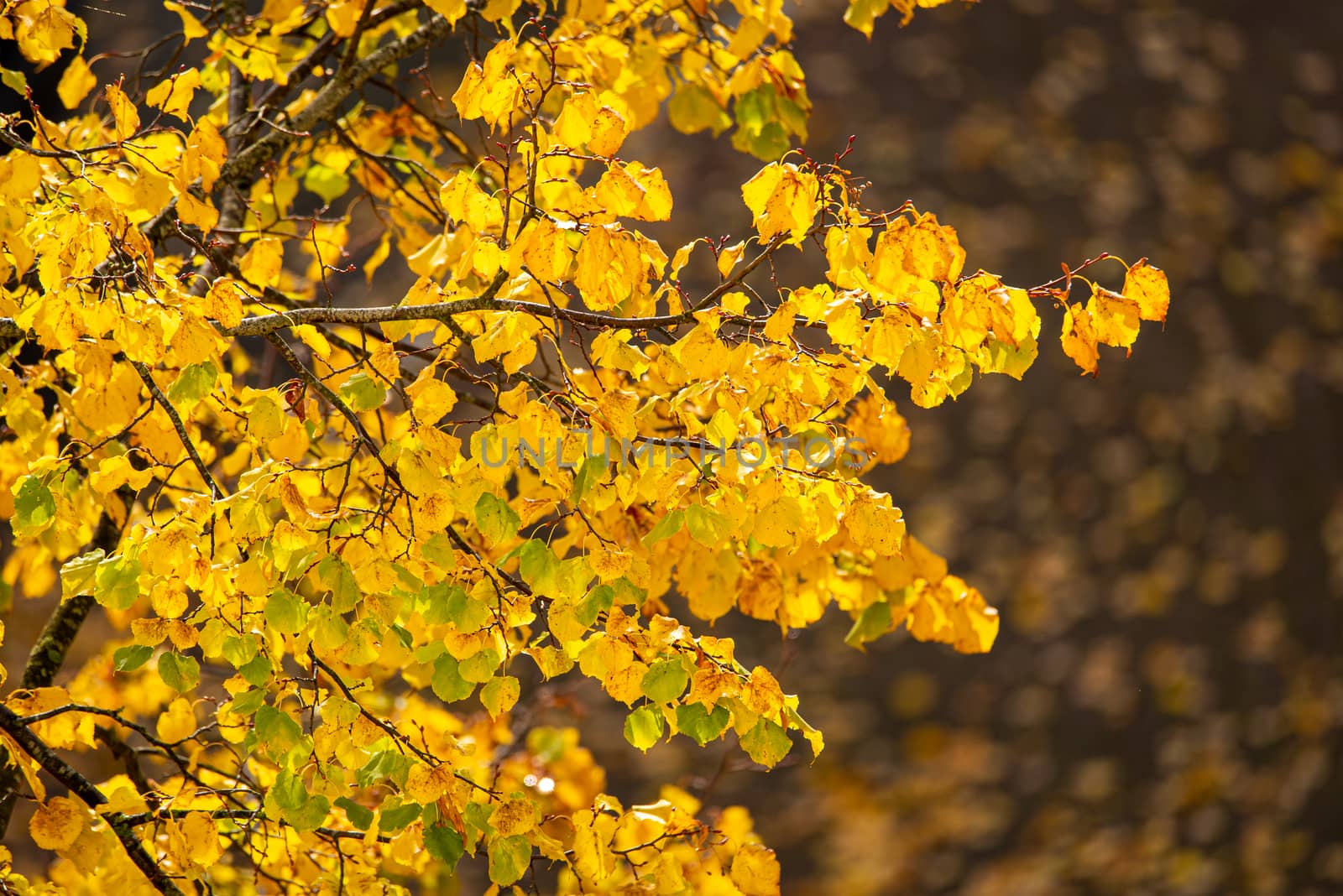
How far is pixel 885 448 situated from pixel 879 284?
39 cm

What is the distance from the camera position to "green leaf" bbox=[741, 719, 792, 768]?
2.65 ft

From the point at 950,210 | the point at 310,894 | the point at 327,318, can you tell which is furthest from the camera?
the point at 950,210

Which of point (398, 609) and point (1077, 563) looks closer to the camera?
point (398, 609)

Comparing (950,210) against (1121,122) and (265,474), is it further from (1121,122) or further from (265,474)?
(265,474)

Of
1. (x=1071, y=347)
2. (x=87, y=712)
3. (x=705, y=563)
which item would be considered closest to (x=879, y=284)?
(x=1071, y=347)

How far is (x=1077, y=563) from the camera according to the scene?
7.61ft

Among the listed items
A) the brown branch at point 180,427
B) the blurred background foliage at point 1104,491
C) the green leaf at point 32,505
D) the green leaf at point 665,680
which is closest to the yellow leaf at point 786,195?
the green leaf at point 665,680

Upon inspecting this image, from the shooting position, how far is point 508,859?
2.72 feet

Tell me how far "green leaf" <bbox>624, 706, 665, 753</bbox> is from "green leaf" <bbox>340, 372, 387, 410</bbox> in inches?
10.9

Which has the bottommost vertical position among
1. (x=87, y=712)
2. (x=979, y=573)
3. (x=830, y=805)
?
(x=830, y=805)

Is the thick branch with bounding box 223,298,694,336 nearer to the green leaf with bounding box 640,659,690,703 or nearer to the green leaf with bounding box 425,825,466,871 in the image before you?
the green leaf with bounding box 640,659,690,703

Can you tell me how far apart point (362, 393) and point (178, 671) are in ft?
0.77

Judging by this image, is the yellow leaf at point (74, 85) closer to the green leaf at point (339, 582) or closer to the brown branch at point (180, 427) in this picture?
the brown branch at point (180, 427)

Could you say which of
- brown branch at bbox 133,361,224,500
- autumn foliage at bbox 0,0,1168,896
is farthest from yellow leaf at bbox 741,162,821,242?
brown branch at bbox 133,361,224,500
